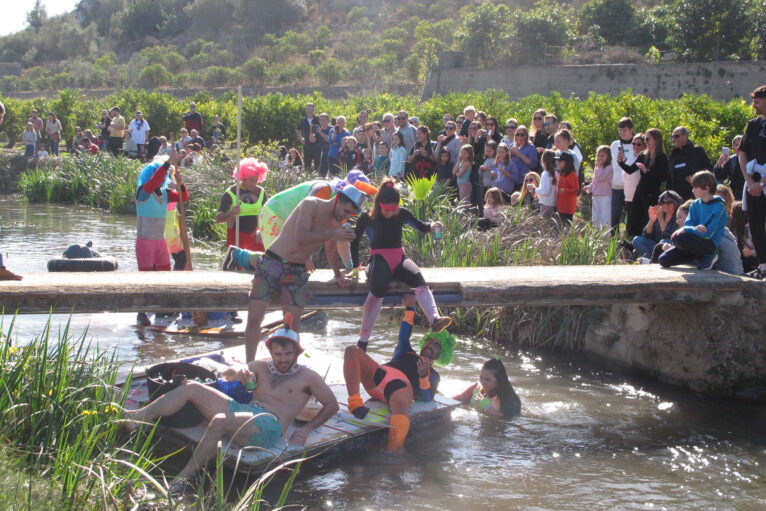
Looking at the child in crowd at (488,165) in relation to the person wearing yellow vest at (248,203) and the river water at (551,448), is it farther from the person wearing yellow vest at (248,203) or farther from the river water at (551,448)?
the person wearing yellow vest at (248,203)

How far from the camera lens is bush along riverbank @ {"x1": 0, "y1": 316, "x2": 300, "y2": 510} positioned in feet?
13.2

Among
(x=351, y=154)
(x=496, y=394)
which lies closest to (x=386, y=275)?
(x=496, y=394)

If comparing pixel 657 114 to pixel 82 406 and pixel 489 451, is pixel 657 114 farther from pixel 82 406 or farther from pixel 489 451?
pixel 82 406

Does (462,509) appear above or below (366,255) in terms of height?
below

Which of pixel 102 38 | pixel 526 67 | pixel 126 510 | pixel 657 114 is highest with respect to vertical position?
pixel 102 38

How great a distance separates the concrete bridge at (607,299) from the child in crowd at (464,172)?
3699mm

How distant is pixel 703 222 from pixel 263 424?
509 centimetres

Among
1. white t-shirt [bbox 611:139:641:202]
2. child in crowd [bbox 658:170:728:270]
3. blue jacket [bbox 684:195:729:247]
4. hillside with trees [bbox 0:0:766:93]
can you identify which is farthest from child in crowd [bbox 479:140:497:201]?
hillside with trees [bbox 0:0:766:93]

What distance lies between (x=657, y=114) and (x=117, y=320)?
9.80 metres

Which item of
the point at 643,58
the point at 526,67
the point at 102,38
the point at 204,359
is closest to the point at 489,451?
the point at 204,359

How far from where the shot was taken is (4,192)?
26297 millimetres

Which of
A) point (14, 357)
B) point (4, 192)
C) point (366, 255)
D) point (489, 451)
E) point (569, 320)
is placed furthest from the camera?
point (4, 192)

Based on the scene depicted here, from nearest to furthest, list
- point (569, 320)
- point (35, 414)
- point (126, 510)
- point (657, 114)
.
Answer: point (126, 510) → point (35, 414) → point (569, 320) → point (657, 114)

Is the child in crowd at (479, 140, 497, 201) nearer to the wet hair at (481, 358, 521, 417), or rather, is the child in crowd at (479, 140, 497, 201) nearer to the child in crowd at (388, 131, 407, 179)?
the child in crowd at (388, 131, 407, 179)
